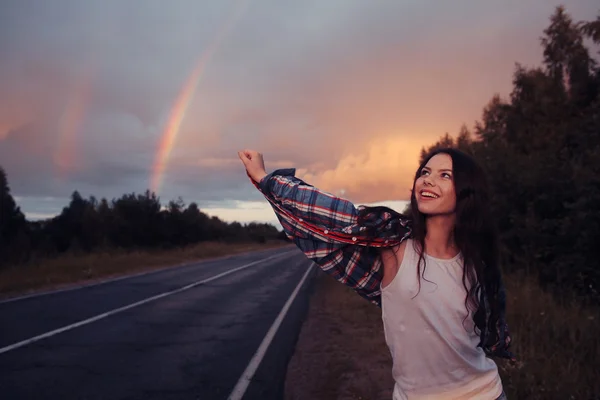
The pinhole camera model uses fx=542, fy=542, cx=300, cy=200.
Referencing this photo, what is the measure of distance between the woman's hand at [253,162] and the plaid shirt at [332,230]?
5 centimetres

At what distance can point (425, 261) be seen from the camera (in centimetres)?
194

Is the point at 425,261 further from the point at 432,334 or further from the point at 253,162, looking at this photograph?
the point at 253,162

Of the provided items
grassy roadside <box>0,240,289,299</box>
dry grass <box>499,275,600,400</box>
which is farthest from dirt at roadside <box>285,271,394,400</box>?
grassy roadside <box>0,240,289,299</box>

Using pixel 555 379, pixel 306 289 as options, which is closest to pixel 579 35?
pixel 306 289

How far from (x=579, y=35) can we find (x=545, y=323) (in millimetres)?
14583

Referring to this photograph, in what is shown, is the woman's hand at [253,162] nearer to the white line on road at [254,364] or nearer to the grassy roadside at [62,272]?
the white line on road at [254,364]

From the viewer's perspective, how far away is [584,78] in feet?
53.8

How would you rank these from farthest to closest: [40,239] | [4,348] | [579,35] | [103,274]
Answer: [40,239], [103,274], [579,35], [4,348]

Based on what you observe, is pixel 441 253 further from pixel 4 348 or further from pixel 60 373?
pixel 4 348

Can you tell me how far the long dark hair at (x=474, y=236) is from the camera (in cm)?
196

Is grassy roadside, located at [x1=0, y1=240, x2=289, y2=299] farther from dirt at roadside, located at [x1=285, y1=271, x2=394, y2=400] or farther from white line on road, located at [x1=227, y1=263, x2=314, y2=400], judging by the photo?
dirt at roadside, located at [x1=285, y1=271, x2=394, y2=400]

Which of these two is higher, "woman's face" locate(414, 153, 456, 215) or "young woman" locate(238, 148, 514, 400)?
"woman's face" locate(414, 153, 456, 215)

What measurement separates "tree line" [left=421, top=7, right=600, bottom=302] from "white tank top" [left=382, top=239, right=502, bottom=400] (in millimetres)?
2915

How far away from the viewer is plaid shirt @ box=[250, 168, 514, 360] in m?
1.83
